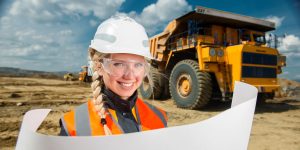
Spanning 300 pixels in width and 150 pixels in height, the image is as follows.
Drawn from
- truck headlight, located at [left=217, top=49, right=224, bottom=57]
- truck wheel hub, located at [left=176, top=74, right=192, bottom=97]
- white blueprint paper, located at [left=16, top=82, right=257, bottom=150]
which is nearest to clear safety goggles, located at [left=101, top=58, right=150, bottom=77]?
white blueprint paper, located at [left=16, top=82, right=257, bottom=150]

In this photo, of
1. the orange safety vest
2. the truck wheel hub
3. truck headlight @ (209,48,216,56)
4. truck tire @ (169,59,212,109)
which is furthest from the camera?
the truck wheel hub

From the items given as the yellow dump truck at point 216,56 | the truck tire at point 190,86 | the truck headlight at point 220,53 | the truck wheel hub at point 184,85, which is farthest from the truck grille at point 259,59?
the truck wheel hub at point 184,85

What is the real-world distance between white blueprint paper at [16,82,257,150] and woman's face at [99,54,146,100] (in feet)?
2.01

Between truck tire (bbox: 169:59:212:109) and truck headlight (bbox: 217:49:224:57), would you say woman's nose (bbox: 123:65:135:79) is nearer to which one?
truck tire (bbox: 169:59:212:109)

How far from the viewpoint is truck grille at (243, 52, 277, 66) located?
20.1 feet

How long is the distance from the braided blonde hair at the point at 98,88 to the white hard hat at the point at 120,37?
0.19 ft

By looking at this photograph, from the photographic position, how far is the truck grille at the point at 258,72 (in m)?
6.12

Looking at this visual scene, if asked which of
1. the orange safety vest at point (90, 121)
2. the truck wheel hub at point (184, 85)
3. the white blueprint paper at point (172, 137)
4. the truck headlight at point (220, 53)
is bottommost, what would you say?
the truck wheel hub at point (184, 85)

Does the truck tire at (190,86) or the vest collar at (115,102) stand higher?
the vest collar at (115,102)

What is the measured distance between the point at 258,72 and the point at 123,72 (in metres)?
6.07

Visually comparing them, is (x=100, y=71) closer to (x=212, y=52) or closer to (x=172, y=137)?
(x=172, y=137)

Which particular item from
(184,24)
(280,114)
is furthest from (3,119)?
(280,114)

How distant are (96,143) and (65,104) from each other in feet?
25.3

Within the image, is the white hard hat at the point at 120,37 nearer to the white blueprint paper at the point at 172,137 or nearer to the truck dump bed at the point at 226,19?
the white blueprint paper at the point at 172,137
